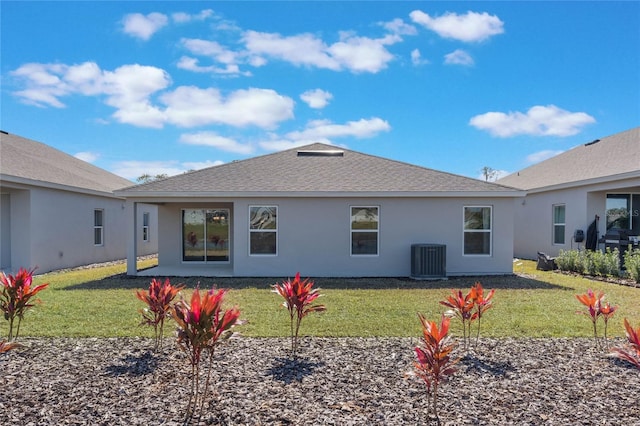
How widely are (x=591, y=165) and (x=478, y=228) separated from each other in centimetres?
739

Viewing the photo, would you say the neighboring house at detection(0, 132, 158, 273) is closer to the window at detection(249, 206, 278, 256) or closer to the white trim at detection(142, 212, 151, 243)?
the white trim at detection(142, 212, 151, 243)

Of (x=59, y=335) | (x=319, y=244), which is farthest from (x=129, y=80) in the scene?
(x=59, y=335)

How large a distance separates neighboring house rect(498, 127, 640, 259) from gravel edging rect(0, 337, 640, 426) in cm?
1077

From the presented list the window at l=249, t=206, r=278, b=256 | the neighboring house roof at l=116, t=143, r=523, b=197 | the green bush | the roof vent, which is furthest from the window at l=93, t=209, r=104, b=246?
the green bush

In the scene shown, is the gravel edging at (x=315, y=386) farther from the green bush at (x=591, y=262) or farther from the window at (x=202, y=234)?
the window at (x=202, y=234)

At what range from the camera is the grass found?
6281 millimetres

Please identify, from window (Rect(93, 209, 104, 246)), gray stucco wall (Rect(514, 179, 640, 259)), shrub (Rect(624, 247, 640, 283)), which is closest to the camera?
shrub (Rect(624, 247, 640, 283))

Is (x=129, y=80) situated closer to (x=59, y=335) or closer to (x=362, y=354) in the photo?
(x=59, y=335)

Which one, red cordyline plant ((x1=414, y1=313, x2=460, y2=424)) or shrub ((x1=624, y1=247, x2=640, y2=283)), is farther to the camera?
shrub ((x1=624, y1=247, x2=640, y2=283))

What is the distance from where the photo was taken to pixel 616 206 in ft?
49.1

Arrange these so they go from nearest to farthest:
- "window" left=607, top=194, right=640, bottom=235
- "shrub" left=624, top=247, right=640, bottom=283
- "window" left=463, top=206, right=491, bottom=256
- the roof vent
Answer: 1. "shrub" left=624, top=247, right=640, bottom=283
2. "window" left=463, top=206, right=491, bottom=256
3. "window" left=607, top=194, right=640, bottom=235
4. the roof vent

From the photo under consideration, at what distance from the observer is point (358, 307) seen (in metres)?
8.07

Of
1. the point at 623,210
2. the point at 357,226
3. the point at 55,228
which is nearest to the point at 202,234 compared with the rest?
the point at 55,228

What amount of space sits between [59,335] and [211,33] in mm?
8774
